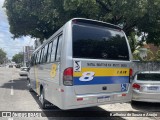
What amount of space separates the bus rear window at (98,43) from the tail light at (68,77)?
0.44m

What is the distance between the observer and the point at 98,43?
289 inches

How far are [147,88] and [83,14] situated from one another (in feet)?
27.4

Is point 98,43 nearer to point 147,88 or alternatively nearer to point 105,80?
point 105,80

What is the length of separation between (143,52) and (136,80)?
18.0 m

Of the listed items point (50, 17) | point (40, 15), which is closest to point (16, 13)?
point (40, 15)

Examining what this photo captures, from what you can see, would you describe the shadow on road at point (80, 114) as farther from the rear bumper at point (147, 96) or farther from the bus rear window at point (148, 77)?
the bus rear window at point (148, 77)

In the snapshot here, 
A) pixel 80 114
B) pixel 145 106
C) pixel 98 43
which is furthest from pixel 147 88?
pixel 98 43

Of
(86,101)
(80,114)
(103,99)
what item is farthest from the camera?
(80,114)

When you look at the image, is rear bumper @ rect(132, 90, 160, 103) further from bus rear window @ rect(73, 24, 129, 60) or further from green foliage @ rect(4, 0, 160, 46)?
green foliage @ rect(4, 0, 160, 46)

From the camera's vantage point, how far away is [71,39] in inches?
271

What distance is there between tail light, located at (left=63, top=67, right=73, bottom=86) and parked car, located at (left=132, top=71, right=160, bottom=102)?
12.8 ft

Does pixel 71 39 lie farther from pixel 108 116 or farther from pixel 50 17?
pixel 50 17

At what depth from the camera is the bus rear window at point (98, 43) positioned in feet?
23.0

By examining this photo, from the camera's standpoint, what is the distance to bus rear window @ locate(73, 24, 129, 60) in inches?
275
